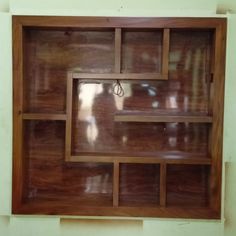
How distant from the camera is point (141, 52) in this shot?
171 cm

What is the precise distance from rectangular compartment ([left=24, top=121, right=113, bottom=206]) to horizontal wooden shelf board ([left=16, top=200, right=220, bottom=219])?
79mm

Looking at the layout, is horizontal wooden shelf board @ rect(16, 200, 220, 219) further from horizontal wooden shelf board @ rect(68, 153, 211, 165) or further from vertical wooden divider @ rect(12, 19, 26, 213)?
horizontal wooden shelf board @ rect(68, 153, 211, 165)

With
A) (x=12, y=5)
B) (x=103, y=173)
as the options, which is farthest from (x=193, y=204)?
(x=12, y=5)

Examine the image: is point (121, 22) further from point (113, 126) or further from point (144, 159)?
point (144, 159)

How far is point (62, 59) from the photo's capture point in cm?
172

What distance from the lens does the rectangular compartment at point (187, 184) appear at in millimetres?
→ 1728

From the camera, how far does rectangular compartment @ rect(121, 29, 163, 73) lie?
1.71 metres

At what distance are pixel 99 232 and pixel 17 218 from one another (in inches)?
17.6

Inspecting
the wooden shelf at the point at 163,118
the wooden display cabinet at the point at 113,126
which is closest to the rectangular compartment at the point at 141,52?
the wooden display cabinet at the point at 113,126

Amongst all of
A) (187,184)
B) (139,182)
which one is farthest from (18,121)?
(187,184)

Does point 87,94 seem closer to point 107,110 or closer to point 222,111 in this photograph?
point 107,110

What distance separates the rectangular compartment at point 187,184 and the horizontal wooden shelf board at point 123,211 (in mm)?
88

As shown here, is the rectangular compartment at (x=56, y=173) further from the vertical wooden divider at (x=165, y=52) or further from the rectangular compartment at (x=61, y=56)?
the vertical wooden divider at (x=165, y=52)

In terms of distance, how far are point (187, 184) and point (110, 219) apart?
0.47m
